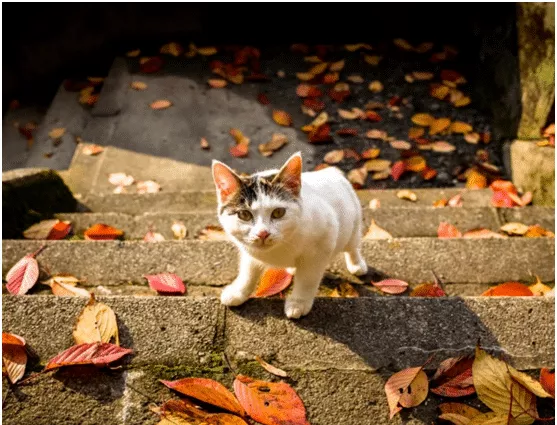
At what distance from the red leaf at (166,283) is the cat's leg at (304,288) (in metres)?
0.64

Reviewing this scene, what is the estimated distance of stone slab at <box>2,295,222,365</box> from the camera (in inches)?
77.3

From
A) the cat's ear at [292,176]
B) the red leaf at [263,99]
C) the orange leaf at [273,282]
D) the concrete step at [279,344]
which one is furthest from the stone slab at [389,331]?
the red leaf at [263,99]

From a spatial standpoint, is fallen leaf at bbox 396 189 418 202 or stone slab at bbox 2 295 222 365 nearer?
stone slab at bbox 2 295 222 365

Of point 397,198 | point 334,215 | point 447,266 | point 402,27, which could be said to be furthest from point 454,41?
point 334,215

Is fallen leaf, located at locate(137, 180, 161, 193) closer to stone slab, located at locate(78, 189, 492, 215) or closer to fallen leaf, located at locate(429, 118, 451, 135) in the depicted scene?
stone slab, located at locate(78, 189, 492, 215)

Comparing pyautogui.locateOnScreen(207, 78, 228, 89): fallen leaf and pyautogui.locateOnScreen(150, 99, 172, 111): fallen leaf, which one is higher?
pyautogui.locateOnScreen(207, 78, 228, 89): fallen leaf

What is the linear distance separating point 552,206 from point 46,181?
3.82 metres

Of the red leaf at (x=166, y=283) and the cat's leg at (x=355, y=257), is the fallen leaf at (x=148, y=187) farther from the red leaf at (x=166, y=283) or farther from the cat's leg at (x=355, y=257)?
the cat's leg at (x=355, y=257)

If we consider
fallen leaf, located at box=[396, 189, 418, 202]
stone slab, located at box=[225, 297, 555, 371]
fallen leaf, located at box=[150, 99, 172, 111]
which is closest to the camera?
stone slab, located at box=[225, 297, 555, 371]

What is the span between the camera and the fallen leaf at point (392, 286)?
8.56 ft

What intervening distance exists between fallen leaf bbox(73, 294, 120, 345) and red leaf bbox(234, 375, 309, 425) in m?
0.57

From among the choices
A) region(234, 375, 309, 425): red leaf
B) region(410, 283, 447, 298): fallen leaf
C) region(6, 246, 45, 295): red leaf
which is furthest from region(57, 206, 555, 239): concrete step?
region(234, 375, 309, 425): red leaf

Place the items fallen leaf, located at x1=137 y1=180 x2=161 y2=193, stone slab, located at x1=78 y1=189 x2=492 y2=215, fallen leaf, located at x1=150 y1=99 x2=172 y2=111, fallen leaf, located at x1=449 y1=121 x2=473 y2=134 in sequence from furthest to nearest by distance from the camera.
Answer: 1. fallen leaf, located at x1=150 y1=99 x2=172 y2=111
2. fallen leaf, located at x1=449 y1=121 x2=473 y2=134
3. fallen leaf, located at x1=137 y1=180 x2=161 y2=193
4. stone slab, located at x1=78 y1=189 x2=492 y2=215

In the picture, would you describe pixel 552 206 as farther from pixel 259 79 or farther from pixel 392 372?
pixel 259 79
